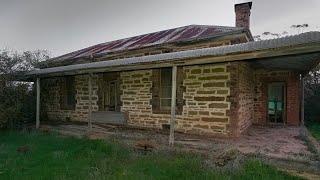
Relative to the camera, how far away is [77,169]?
6793mm

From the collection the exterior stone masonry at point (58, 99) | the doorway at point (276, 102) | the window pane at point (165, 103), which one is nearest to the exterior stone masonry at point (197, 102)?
the window pane at point (165, 103)

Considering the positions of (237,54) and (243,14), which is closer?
(237,54)

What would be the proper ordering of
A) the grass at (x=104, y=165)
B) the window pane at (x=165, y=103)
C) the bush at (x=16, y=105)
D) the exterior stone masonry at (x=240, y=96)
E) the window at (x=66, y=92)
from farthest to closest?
1. the window at (x=66, y=92)
2. the bush at (x=16, y=105)
3. the window pane at (x=165, y=103)
4. the exterior stone masonry at (x=240, y=96)
5. the grass at (x=104, y=165)

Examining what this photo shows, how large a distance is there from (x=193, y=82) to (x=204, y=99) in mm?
718

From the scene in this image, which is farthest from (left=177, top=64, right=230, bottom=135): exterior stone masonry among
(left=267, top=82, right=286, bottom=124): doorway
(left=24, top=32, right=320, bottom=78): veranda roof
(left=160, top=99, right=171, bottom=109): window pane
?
(left=267, top=82, right=286, bottom=124): doorway

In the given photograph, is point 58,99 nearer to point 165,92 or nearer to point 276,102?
point 165,92

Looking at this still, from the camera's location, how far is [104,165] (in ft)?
22.9

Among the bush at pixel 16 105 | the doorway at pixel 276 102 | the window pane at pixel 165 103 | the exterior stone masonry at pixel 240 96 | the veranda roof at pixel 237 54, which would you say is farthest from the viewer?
the doorway at pixel 276 102

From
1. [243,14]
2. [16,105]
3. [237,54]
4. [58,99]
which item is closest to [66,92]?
[58,99]

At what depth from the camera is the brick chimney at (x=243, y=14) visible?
48.5 ft

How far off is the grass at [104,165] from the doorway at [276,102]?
26.8ft

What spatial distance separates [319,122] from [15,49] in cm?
1549

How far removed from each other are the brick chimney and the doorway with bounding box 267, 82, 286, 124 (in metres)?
2.92

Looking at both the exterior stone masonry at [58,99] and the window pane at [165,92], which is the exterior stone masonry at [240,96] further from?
the exterior stone masonry at [58,99]
